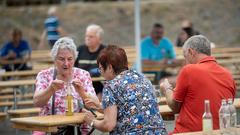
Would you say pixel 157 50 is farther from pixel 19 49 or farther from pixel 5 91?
pixel 5 91

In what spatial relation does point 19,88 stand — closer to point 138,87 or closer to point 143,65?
point 143,65

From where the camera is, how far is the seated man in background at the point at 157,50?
15789 mm

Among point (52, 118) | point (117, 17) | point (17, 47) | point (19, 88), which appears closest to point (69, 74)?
point (52, 118)

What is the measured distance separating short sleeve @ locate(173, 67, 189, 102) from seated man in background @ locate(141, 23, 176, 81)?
821 cm

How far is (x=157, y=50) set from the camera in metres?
16.0

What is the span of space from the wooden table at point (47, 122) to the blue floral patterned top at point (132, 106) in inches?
21.1

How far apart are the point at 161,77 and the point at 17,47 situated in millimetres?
3286

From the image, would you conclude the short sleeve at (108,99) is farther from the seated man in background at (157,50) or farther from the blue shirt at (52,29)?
the blue shirt at (52,29)

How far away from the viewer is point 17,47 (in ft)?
58.3

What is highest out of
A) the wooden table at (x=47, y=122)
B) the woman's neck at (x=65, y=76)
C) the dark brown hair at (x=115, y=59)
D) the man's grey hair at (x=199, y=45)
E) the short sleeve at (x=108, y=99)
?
the man's grey hair at (x=199, y=45)

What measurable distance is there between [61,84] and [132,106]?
1.10m

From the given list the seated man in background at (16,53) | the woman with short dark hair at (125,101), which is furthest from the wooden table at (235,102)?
the seated man in background at (16,53)

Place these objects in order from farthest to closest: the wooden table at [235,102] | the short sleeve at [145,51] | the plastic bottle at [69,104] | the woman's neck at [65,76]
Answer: the short sleeve at [145,51] → the woman's neck at [65,76] → the wooden table at [235,102] → the plastic bottle at [69,104]

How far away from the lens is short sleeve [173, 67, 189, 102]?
733 centimetres
